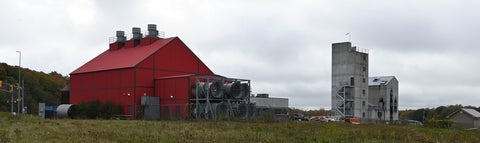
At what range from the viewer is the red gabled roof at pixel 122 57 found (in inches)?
2783

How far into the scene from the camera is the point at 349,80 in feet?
343

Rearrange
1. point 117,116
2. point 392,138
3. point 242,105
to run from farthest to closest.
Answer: point 117,116
point 242,105
point 392,138

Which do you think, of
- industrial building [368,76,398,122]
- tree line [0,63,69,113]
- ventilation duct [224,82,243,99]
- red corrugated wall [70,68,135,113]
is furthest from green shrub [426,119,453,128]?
tree line [0,63,69,113]

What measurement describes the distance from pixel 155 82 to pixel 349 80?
4621cm

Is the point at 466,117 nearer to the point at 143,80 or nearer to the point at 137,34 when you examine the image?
the point at 137,34

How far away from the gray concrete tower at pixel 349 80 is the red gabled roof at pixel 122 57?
133 ft

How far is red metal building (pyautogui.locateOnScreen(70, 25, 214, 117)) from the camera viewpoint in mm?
67438

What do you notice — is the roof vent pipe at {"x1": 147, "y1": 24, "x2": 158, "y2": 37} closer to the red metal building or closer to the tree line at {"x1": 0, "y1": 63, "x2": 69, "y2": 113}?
the red metal building

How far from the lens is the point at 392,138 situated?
21969 millimetres

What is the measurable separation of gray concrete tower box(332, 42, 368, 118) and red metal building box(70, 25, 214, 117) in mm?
34682

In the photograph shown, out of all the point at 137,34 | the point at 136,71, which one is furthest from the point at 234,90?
the point at 137,34

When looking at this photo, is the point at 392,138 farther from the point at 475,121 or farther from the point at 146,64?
the point at 475,121

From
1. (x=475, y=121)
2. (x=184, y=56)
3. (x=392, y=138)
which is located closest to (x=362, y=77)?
(x=475, y=121)

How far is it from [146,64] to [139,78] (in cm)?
219
